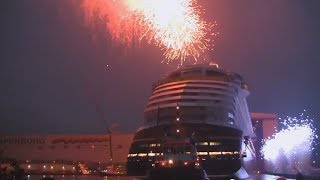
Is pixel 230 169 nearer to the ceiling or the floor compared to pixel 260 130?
nearer to the floor

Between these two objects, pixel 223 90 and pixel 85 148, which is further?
pixel 85 148

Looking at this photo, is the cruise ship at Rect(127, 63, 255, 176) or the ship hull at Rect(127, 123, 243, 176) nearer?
the ship hull at Rect(127, 123, 243, 176)

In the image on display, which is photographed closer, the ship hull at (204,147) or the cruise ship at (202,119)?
the ship hull at (204,147)

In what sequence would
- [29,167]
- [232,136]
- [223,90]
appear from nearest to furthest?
[232,136]
[223,90]
[29,167]

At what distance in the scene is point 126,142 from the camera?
14250 centimetres

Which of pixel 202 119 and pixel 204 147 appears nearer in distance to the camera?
pixel 204 147

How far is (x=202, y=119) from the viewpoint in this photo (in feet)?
209

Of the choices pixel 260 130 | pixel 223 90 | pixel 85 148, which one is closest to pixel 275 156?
pixel 223 90

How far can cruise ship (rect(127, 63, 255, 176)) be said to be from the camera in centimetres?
5666

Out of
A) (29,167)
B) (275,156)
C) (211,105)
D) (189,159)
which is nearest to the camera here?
(189,159)

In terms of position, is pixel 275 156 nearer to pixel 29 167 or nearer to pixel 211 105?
pixel 211 105

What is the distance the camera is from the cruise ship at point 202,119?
56656 millimetres

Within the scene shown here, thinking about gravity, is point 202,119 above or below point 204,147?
above

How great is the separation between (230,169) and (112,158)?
289 ft
